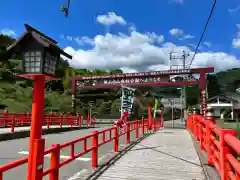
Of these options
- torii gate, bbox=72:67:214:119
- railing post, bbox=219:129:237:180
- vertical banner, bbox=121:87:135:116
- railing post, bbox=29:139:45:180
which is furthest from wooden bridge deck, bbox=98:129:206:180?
torii gate, bbox=72:67:214:119

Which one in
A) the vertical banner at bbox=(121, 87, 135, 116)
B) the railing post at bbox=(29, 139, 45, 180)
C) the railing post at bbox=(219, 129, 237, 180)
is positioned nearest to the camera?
the railing post at bbox=(29, 139, 45, 180)

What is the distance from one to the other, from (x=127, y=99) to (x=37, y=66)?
1085cm

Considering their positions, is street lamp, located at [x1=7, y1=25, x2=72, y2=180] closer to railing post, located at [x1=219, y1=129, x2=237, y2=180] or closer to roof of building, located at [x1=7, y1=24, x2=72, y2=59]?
roof of building, located at [x1=7, y1=24, x2=72, y2=59]

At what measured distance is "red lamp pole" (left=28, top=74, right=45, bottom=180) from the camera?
4188mm

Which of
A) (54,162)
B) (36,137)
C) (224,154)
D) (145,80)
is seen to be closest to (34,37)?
(36,137)

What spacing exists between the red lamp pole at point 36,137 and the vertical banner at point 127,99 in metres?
10.3

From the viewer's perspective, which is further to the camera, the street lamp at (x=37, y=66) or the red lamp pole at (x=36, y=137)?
the street lamp at (x=37, y=66)

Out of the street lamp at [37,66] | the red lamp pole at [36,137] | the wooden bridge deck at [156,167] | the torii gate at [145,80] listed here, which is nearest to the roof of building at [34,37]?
the street lamp at [37,66]

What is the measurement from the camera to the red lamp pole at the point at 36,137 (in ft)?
13.7

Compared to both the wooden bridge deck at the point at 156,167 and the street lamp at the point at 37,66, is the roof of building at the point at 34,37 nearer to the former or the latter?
the street lamp at the point at 37,66

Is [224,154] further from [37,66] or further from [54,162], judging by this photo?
[37,66]

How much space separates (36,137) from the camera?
4344 mm

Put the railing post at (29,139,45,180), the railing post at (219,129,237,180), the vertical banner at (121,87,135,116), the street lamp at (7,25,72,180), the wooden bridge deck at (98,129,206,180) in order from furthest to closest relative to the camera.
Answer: the vertical banner at (121,87,135,116) < the wooden bridge deck at (98,129,206,180) < the railing post at (219,129,237,180) < the street lamp at (7,25,72,180) < the railing post at (29,139,45,180)

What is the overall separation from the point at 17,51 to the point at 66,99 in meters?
38.9
